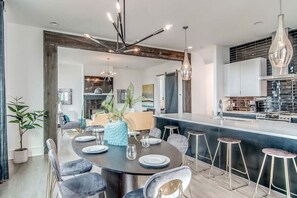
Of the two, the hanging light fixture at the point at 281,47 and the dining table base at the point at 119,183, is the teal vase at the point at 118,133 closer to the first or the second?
the dining table base at the point at 119,183

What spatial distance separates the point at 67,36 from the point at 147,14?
2227 millimetres

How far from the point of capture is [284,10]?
3.55 m

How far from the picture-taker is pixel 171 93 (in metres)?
8.30

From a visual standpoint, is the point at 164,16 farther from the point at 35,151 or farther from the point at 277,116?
the point at 35,151

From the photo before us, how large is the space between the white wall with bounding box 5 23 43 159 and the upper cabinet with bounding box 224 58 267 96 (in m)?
5.27

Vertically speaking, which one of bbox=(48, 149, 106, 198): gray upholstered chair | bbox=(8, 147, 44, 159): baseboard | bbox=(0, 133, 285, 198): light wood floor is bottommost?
bbox=(0, 133, 285, 198): light wood floor

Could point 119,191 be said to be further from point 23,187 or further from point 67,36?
point 67,36

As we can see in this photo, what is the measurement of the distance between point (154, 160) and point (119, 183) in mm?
572

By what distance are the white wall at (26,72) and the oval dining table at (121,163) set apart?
2.66 m

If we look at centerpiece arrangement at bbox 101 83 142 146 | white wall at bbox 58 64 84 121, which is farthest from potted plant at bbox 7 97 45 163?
white wall at bbox 58 64 84 121

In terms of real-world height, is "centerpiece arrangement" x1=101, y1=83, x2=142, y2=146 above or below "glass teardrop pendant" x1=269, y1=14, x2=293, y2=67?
below

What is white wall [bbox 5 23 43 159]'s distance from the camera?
4.14 m

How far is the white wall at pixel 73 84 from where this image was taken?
8.84 m

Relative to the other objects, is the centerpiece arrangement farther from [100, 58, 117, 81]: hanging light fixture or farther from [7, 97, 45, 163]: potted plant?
[100, 58, 117, 81]: hanging light fixture
